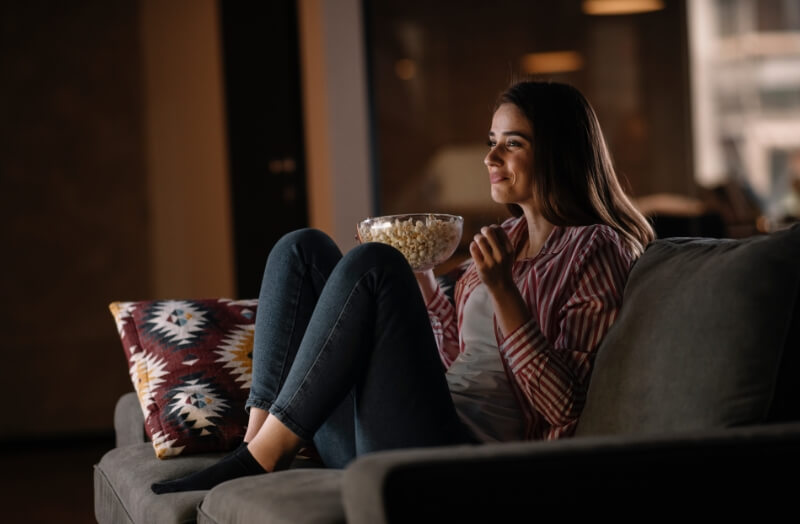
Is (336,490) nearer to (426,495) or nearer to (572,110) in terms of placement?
(426,495)

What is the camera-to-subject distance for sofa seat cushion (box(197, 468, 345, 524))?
4.08 feet

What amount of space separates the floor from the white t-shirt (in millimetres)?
2003

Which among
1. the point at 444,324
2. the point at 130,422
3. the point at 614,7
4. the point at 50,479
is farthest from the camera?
the point at 614,7

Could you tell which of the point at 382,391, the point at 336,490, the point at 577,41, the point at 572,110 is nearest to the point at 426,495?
the point at 336,490

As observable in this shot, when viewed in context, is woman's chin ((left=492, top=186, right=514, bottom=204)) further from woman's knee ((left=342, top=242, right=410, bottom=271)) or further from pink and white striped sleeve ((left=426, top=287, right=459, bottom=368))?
woman's knee ((left=342, top=242, right=410, bottom=271))

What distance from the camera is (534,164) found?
1860mm

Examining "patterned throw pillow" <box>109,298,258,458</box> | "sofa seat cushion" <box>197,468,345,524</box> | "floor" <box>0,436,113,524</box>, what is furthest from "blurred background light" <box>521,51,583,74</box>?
"sofa seat cushion" <box>197,468,345,524</box>

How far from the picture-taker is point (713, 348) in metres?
1.34

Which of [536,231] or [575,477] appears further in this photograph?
[536,231]

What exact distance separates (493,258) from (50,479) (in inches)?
123

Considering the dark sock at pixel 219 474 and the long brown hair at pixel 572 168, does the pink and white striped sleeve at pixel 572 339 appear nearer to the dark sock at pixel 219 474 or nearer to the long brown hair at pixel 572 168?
the long brown hair at pixel 572 168

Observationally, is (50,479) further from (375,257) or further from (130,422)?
(375,257)

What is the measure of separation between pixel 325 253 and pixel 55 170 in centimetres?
351

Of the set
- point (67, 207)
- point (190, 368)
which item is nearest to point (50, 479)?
point (67, 207)
